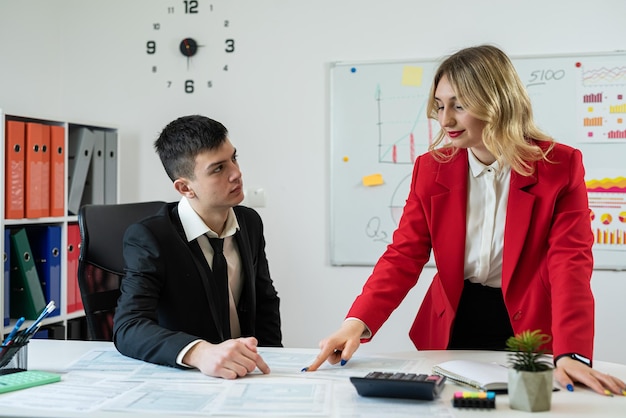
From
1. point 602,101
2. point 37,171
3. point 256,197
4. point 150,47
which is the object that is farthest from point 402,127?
→ point 37,171

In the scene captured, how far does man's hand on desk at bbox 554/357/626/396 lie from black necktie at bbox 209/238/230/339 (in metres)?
0.83

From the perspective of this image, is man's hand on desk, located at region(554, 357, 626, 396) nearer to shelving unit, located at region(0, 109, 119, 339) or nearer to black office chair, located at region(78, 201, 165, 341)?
black office chair, located at region(78, 201, 165, 341)

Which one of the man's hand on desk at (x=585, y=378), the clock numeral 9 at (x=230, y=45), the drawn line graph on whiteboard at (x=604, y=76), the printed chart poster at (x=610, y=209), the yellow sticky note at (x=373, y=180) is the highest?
the clock numeral 9 at (x=230, y=45)

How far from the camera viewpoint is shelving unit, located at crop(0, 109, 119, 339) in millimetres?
2877

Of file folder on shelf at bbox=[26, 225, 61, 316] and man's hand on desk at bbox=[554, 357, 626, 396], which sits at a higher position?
file folder on shelf at bbox=[26, 225, 61, 316]

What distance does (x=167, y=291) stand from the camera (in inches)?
69.4

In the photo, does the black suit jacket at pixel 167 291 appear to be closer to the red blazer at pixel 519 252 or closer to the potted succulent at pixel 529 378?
the red blazer at pixel 519 252

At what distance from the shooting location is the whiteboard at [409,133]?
3.21 m

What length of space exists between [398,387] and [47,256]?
7.52 ft

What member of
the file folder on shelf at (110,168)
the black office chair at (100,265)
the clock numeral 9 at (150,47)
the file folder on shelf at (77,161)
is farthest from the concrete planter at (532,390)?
the clock numeral 9 at (150,47)

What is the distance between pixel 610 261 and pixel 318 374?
2224 mm

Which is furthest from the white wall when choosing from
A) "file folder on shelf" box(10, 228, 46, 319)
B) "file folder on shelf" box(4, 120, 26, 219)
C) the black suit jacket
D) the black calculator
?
the black calculator

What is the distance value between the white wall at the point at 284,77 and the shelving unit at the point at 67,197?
4.2 inches

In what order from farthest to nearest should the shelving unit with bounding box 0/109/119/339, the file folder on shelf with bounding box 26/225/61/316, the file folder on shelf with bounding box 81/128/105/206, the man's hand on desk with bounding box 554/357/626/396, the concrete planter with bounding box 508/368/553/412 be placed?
the file folder on shelf with bounding box 81/128/105/206
the file folder on shelf with bounding box 26/225/61/316
the shelving unit with bounding box 0/109/119/339
the man's hand on desk with bounding box 554/357/626/396
the concrete planter with bounding box 508/368/553/412
